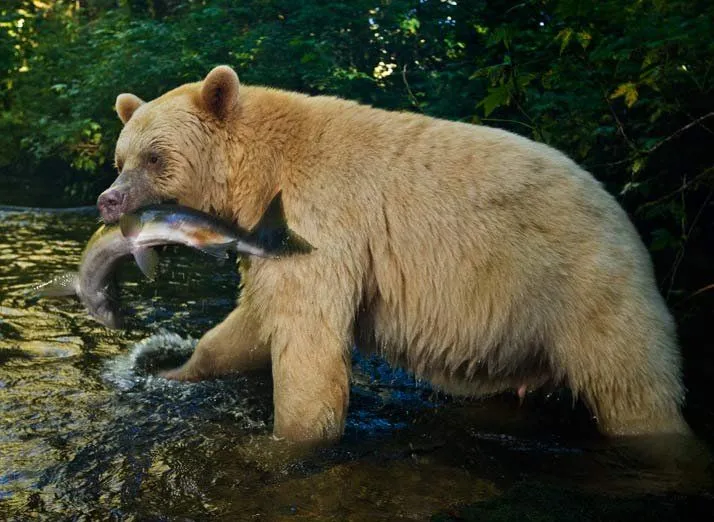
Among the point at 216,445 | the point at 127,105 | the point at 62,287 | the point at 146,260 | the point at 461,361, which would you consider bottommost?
the point at 216,445

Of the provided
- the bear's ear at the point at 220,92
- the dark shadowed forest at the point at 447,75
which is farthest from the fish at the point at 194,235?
the dark shadowed forest at the point at 447,75

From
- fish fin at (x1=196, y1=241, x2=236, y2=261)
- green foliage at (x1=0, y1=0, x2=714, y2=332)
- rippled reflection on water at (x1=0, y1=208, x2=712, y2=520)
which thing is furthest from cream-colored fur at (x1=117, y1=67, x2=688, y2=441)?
green foliage at (x1=0, y1=0, x2=714, y2=332)

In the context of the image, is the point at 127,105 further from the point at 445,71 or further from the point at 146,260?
the point at 445,71

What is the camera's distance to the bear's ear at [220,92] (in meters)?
4.07

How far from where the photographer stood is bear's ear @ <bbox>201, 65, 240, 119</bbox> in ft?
13.4

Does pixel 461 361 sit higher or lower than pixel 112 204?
lower

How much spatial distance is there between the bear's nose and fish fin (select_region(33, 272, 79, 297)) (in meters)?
0.63

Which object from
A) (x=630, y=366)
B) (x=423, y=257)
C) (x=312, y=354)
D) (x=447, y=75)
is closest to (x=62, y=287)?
(x=312, y=354)

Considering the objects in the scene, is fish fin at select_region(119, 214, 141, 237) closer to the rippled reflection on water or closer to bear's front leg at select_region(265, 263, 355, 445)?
bear's front leg at select_region(265, 263, 355, 445)

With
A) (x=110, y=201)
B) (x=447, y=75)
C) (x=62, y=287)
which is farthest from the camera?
(x=447, y=75)

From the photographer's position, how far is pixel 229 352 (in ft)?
16.1

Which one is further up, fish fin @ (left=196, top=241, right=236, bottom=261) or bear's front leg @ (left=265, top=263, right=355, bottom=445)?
fish fin @ (left=196, top=241, right=236, bottom=261)

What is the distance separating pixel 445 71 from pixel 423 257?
240 inches

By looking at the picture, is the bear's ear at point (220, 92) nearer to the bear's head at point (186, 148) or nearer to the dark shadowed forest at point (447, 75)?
the bear's head at point (186, 148)
